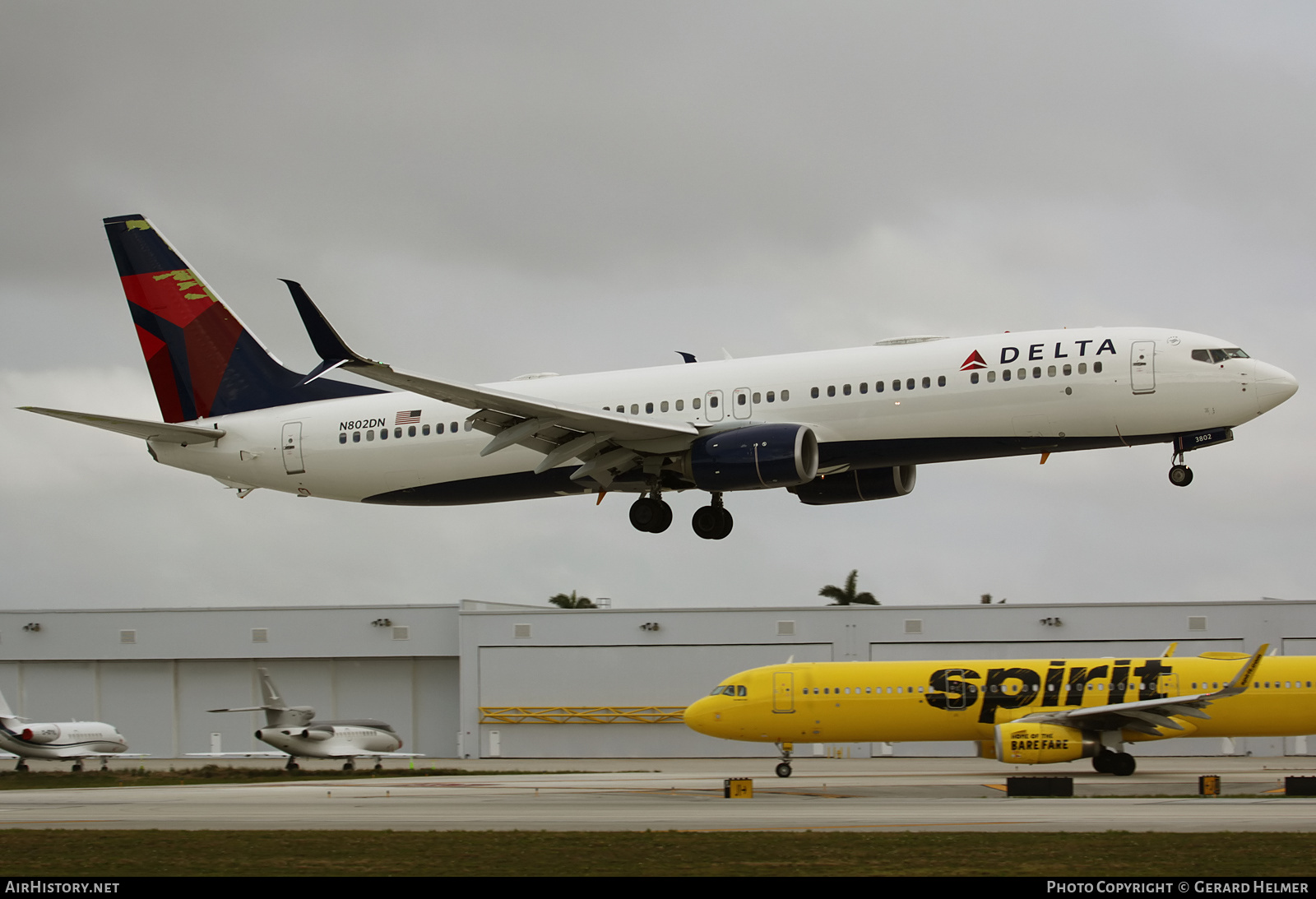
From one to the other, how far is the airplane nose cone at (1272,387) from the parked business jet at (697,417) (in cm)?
4

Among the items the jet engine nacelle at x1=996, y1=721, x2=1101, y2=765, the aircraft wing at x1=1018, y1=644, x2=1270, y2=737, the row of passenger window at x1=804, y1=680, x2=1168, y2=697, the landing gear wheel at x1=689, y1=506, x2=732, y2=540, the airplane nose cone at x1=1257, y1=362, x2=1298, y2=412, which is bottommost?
the jet engine nacelle at x1=996, y1=721, x2=1101, y2=765

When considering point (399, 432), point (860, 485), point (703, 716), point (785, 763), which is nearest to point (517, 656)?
point (703, 716)

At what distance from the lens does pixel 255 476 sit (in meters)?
44.0

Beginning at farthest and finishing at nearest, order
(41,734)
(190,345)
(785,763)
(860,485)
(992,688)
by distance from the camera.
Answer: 1. (41,734)
2. (190,345)
3. (785,763)
4. (992,688)
5. (860,485)

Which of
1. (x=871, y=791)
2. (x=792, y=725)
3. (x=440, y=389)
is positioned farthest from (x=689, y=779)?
(x=440, y=389)

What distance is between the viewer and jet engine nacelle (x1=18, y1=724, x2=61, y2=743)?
59.8 m

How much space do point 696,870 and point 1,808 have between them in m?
24.4

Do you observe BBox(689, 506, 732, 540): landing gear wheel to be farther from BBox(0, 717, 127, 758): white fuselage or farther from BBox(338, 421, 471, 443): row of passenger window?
BBox(0, 717, 127, 758): white fuselage

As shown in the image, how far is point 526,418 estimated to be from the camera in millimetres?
36469

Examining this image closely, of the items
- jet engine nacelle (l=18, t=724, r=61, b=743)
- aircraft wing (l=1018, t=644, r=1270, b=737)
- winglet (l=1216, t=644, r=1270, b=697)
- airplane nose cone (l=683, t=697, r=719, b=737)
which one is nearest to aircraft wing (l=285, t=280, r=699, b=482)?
airplane nose cone (l=683, t=697, r=719, b=737)

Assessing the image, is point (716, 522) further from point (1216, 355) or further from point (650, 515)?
point (1216, 355)

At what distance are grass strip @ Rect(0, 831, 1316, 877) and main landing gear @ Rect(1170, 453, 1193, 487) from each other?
10.6 metres

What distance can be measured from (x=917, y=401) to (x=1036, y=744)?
12511 millimetres

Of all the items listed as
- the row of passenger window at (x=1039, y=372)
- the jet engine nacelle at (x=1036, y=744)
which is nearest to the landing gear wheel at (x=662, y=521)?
the row of passenger window at (x=1039, y=372)
